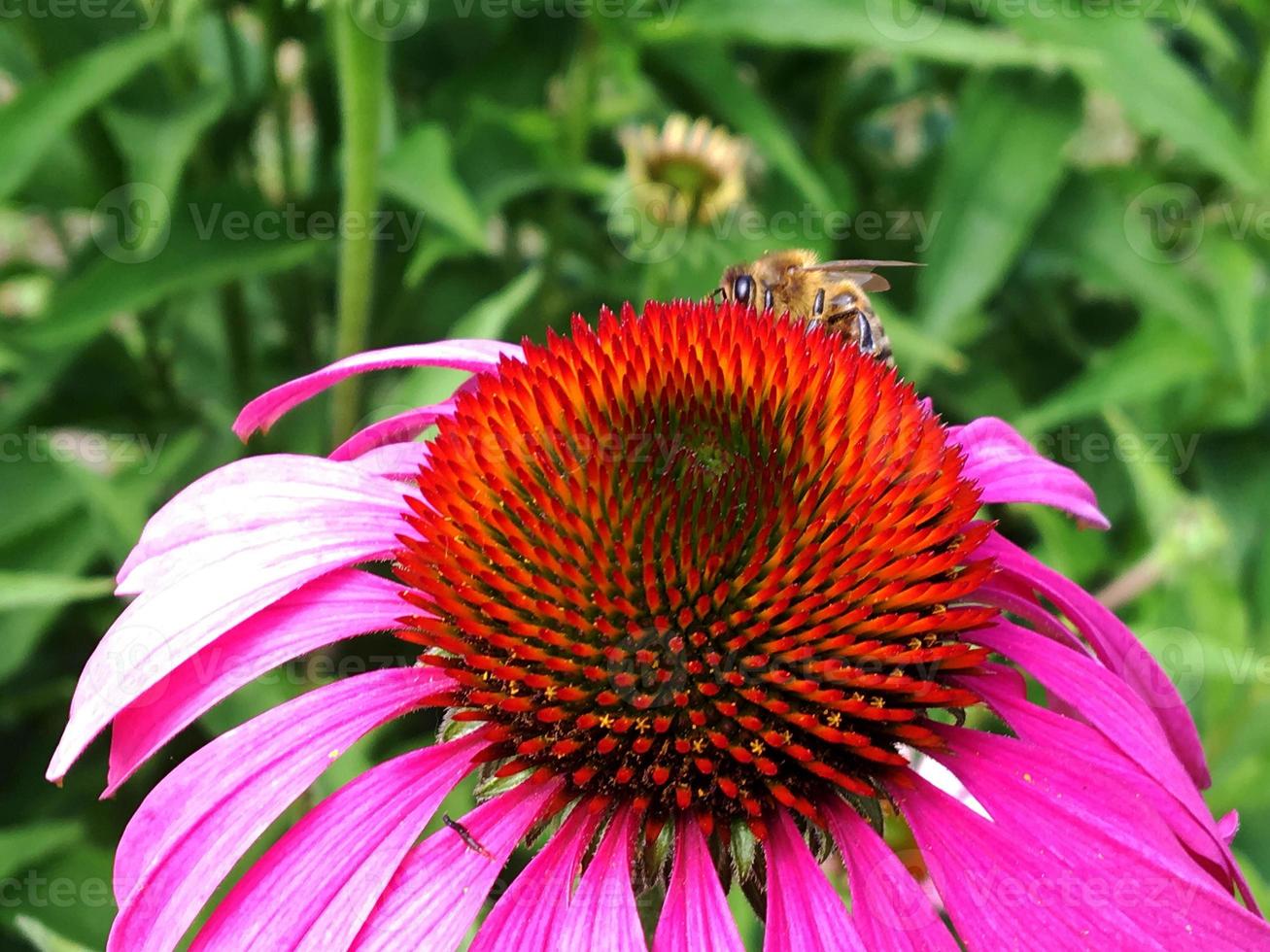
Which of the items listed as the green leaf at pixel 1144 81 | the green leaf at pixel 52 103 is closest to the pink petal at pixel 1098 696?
the green leaf at pixel 1144 81

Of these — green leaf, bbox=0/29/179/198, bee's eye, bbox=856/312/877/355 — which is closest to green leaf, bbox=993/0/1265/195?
bee's eye, bbox=856/312/877/355

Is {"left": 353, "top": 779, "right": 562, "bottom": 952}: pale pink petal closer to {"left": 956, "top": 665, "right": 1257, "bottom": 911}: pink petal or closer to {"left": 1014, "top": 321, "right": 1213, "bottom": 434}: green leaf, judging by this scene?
{"left": 956, "top": 665, "right": 1257, "bottom": 911}: pink petal

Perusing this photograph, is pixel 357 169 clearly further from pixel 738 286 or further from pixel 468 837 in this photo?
pixel 468 837

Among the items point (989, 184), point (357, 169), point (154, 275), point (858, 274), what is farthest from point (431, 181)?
point (989, 184)

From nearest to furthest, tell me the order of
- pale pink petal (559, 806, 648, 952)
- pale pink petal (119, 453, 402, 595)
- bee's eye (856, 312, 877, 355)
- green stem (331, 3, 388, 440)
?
pale pink petal (559, 806, 648, 952) < pale pink petal (119, 453, 402, 595) < bee's eye (856, 312, 877, 355) < green stem (331, 3, 388, 440)

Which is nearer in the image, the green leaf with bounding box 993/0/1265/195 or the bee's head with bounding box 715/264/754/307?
the bee's head with bounding box 715/264/754/307

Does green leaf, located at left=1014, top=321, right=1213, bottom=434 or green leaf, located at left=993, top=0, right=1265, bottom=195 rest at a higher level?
green leaf, located at left=993, top=0, right=1265, bottom=195

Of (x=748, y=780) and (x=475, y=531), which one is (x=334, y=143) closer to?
(x=475, y=531)
